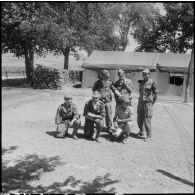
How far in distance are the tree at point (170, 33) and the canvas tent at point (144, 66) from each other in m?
11.5

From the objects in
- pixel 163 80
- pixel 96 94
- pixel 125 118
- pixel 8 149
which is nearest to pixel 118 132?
pixel 125 118

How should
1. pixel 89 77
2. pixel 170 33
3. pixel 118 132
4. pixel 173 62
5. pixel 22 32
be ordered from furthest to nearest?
1. pixel 170 33
2. pixel 89 77
3. pixel 173 62
4. pixel 22 32
5. pixel 118 132

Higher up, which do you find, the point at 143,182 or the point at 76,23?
the point at 76,23

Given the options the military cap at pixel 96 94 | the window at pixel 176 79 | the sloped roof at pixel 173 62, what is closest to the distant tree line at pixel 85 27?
the military cap at pixel 96 94

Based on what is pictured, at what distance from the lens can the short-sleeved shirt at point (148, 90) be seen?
8793mm

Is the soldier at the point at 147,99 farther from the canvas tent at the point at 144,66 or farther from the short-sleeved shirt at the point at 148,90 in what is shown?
the canvas tent at the point at 144,66

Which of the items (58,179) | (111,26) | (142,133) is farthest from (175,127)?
(111,26)

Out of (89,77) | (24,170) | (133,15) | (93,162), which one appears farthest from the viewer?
(133,15)

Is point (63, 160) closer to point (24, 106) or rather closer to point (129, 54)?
point (24, 106)

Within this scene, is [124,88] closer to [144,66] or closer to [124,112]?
[124,112]

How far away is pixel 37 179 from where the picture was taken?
19.2 feet

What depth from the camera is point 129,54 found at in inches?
→ 1035

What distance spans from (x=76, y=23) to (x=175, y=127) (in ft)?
51.9

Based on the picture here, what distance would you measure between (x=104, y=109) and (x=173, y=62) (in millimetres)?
16487
